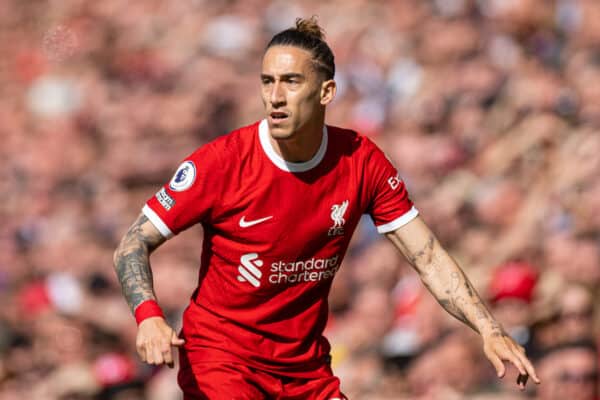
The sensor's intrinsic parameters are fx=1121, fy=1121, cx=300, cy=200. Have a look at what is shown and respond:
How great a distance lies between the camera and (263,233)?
16.9 ft

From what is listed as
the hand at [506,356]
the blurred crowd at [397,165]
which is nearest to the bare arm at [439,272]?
the hand at [506,356]

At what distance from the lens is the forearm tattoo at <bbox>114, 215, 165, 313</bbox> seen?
4836mm

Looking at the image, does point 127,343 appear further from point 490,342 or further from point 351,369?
point 490,342

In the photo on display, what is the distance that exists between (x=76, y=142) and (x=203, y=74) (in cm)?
173

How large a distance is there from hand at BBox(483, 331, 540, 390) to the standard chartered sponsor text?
0.80m

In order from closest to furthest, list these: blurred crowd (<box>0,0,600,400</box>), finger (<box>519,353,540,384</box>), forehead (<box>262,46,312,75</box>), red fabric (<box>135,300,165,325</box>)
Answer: red fabric (<box>135,300,165,325</box>), finger (<box>519,353,540,384</box>), forehead (<box>262,46,312,75</box>), blurred crowd (<box>0,0,600,400</box>)

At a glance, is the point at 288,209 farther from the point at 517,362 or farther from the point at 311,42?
the point at 517,362

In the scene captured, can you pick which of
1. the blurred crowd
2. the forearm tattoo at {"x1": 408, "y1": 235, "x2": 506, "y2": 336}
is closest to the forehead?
the forearm tattoo at {"x1": 408, "y1": 235, "x2": 506, "y2": 336}

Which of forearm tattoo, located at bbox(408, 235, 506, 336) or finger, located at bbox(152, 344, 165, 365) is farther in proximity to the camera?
forearm tattoo, located at bbox(408, 235, 506, 336)

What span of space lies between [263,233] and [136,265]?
608 mm

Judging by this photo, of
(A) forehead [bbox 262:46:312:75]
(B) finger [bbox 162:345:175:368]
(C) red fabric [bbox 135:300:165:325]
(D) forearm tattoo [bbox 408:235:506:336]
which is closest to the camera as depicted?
(B) finger [bbox 162:345:175:368]

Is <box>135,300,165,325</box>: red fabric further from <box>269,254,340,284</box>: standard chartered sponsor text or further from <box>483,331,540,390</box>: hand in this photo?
<box>483,331,540,390</box>: hand

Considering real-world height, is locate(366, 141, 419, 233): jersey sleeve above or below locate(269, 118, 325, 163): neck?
below

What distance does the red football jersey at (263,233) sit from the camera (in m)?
5.07
